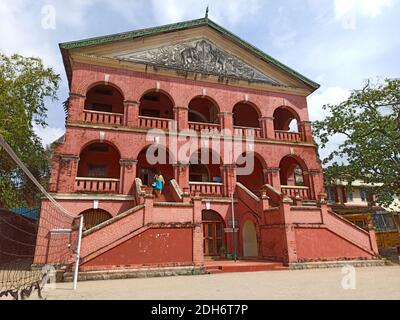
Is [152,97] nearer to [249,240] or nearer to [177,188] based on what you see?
[177,188]

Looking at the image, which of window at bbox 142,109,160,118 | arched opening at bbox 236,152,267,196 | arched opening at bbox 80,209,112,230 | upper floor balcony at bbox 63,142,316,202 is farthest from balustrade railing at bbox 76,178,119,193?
arched opening at bbox 236,152,267,196

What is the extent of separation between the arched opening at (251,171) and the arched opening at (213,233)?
3.43 metres

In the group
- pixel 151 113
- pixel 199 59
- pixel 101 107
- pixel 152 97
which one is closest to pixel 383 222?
pixel 199 59

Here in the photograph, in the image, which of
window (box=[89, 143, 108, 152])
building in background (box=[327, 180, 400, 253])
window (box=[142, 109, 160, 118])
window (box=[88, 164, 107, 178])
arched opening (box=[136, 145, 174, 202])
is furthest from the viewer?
building in background (box=[327, 180, 400, 253])

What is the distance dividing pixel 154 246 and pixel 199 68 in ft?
39.7

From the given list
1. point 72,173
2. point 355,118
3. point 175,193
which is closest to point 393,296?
point 175,193

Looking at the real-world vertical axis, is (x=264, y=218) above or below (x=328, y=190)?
below

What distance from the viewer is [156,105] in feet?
65.3

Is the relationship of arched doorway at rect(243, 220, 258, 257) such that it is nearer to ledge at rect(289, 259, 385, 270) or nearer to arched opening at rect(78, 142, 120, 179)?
ledge at rect(289, 259, 385, 270)

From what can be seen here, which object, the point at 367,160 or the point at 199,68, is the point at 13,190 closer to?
the point at 199,68

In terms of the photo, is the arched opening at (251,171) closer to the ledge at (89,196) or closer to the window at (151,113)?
the window at (151,113)

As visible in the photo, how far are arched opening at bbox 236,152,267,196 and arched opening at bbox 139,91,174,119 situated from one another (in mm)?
5903

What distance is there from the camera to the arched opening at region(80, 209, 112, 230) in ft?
48.6
